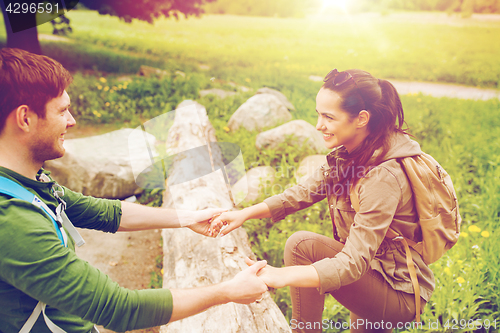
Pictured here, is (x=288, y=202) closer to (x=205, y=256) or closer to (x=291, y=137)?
(x=205, y=256)

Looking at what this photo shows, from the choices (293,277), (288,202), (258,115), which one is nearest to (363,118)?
(288,202)

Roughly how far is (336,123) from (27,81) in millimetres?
1314

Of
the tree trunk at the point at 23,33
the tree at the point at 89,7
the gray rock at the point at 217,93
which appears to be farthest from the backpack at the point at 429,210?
the tree trunk at the point at 23,33

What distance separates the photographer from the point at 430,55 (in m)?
7.95

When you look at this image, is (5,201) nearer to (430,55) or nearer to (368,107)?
(368,107)

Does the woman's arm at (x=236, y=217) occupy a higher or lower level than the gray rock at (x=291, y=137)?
higher

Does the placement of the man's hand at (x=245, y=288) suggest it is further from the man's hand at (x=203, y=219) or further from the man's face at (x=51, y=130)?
the man's face at (x=51, y=130)

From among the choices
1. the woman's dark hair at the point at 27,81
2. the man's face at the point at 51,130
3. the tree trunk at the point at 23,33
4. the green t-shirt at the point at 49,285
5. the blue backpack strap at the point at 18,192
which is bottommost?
the green t-shirt at the point at 49,285

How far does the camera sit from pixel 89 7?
302 inches

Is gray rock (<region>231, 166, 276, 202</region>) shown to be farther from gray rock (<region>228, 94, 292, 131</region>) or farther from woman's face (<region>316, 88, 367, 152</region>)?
woman's face (<region>316, 88, 367, 152</region>)

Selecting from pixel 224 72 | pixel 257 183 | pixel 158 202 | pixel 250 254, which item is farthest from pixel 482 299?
pixel 224 72

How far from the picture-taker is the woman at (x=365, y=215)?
1.34m

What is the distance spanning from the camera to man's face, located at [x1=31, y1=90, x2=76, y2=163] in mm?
1164

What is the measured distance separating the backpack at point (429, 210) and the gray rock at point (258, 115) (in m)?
3.42
